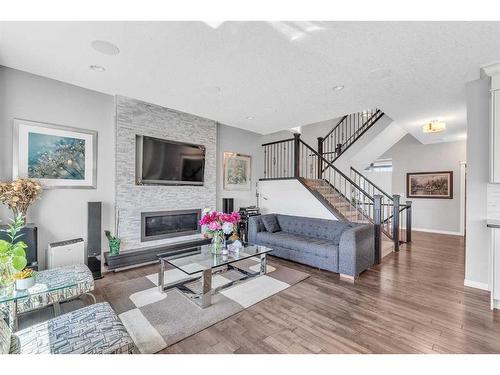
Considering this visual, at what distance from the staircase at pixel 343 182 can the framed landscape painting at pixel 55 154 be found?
4.13m

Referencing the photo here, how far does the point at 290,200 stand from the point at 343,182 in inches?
76.8

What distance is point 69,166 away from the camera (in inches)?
135

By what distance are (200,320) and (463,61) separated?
3999 mm

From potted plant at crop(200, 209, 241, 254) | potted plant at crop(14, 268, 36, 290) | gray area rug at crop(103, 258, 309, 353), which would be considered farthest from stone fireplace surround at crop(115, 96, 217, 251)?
potted plant at crop(14, 268, 36, 290)

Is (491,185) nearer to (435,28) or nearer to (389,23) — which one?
(435,28)

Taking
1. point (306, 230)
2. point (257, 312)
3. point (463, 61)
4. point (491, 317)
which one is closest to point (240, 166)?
point (306, 230)

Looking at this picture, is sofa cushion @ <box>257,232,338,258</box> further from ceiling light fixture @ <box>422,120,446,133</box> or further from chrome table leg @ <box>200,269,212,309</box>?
ceiling light fixture @ <box>422,120,446,133</box>

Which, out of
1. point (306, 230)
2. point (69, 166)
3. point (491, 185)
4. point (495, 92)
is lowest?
point (306, 230)

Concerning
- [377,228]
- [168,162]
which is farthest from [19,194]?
[377,228]

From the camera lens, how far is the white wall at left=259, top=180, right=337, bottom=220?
198 inches

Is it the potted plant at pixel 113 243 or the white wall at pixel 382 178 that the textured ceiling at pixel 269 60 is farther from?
the white wall at pixel 382 178

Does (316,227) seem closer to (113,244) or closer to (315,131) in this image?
(113,244)

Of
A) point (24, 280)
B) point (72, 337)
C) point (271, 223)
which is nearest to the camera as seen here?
point (72, 337)

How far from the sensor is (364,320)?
7.54 feet
